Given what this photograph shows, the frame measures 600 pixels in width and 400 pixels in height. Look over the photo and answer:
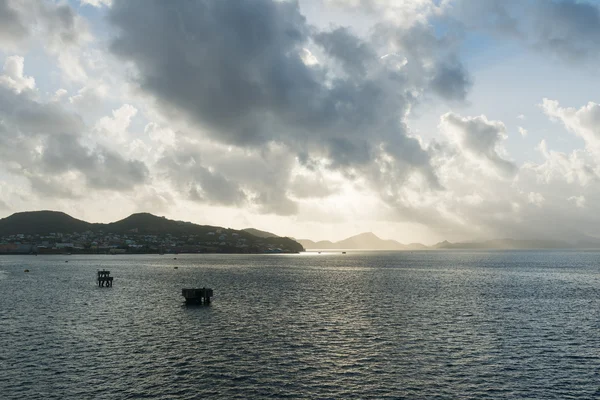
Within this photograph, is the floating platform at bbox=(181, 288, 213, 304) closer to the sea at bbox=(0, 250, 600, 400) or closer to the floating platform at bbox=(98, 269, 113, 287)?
the sea at bbox=(0, 250, 600, 400)

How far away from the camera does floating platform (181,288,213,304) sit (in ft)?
292

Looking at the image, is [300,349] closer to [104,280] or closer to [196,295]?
[196,295]

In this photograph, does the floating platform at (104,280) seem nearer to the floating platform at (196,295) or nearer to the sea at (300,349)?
the sea at (300,349)

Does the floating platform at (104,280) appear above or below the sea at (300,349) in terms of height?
above

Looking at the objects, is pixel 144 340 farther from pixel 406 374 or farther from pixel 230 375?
pixel 406 374

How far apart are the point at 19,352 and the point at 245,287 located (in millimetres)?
80296

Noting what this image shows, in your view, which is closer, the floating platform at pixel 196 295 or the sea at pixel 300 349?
the sea at pixel 300 349

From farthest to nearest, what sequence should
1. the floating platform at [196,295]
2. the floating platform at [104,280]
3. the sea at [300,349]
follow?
the floating platform at [104,280] → the floating platform at [196,295] → the sea at [300,349]

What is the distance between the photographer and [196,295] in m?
89.6

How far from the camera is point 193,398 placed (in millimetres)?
35250

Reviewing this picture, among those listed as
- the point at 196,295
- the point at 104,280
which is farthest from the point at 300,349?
the point at 104,280

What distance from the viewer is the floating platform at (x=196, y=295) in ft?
292

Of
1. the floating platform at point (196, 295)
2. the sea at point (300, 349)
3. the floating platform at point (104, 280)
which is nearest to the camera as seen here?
the sea at point (300, 349)

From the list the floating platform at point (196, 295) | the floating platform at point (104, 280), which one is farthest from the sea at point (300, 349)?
the floating platform at point (104, 280)
